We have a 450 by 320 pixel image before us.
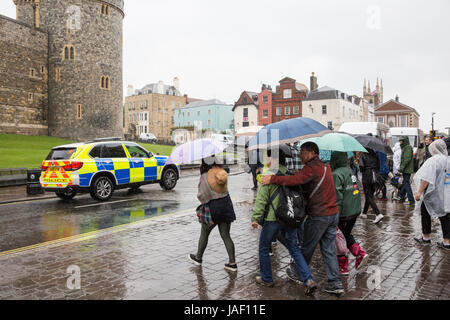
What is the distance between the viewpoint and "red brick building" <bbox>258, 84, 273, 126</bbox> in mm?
64750

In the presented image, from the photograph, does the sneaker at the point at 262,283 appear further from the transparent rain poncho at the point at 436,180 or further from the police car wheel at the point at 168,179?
the police car wheel at the point at 168,179

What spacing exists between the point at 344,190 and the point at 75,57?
41.7 meters

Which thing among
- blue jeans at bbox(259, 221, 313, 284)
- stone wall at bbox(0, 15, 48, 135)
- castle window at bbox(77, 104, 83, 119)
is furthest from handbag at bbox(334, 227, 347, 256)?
castle window at bbox(77, 104, 83, 119)

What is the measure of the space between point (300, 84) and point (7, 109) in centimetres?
4636

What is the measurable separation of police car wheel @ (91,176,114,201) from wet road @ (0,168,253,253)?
8.3 inches

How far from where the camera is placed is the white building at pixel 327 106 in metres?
59.3

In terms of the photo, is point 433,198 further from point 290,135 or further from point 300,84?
point 300,84

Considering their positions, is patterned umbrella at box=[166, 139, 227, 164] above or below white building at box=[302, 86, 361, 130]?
below

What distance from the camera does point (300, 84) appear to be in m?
66.1

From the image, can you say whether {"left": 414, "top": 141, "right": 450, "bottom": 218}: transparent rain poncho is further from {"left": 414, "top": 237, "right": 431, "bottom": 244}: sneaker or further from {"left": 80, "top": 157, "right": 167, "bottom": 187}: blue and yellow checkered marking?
{"left": 80, "top": 157, "right": 167, "bottom": 187}: blue and yellow checkered marking

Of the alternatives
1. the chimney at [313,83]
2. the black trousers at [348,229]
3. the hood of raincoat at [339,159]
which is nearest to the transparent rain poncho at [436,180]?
the black trousers at [348,229]

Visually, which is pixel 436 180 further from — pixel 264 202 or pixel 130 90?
pixel 130 90

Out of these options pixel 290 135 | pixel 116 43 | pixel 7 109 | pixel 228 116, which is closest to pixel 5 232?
pixel 290 135

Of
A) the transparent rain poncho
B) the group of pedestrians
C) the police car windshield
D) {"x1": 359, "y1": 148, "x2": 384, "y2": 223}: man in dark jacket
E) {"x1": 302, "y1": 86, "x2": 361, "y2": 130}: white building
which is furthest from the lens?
{"x1": 302, "y1": 86, "x2": 361, "y2": 130}: white building
